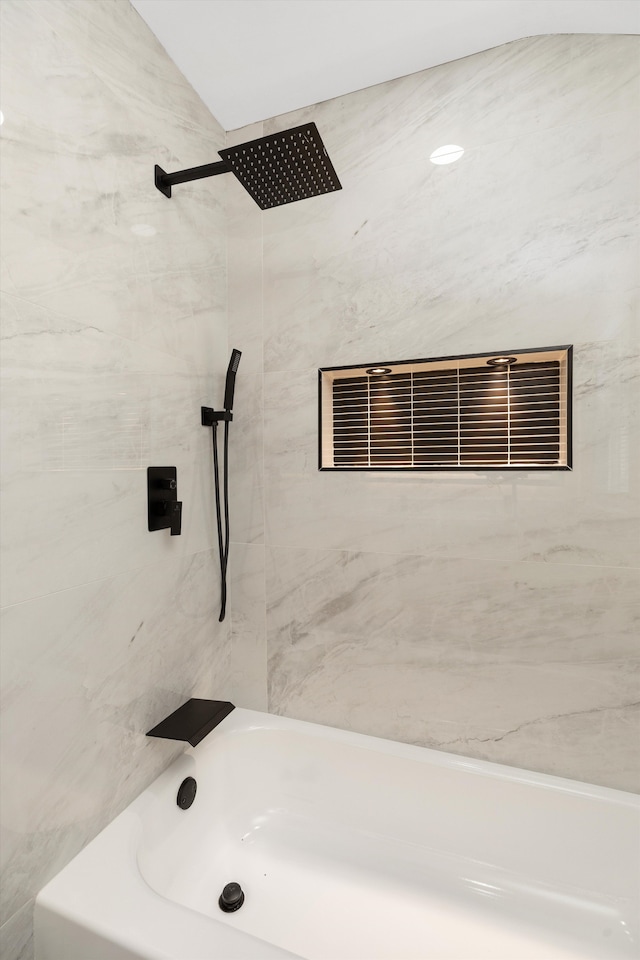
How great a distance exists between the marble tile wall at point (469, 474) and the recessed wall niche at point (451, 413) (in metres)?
0.04

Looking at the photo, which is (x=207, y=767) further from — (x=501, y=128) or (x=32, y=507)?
(x=501, y=128)

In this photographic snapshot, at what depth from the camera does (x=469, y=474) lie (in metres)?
1.47

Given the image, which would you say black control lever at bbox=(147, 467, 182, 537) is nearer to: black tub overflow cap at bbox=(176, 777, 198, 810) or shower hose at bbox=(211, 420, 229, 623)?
shower hose at bbox=(211, 420, 229, 623)

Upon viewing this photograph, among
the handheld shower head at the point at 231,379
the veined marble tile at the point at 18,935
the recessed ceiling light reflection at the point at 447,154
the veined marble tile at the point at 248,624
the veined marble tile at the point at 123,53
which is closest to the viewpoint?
the veined marble tile at the point at 18,935

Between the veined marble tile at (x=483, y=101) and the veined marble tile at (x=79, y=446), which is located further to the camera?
the veined marble tile at (x=483, y=101)

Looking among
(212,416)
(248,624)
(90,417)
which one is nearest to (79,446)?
(90,417)

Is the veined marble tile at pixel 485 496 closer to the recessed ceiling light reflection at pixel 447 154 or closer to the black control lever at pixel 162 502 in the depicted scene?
the black control lever at pixel 162 502

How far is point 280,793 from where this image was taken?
63.9 inches

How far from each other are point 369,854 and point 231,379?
5.21 feet

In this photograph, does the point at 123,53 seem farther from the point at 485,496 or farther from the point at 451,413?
the point at 485,496

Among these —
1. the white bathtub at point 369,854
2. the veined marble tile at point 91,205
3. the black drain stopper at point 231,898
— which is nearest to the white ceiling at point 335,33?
the veined marble tile at point 91,205

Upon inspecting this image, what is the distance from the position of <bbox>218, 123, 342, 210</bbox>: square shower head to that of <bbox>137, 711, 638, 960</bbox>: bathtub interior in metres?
1.68

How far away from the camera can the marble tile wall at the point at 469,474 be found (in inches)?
52.4

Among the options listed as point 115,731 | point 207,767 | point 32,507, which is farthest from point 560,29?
point 207,767
